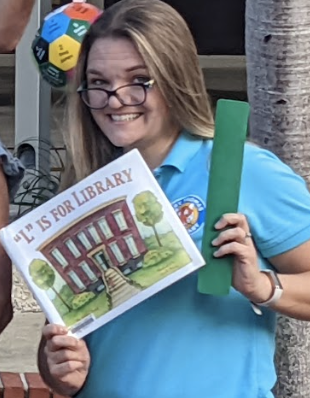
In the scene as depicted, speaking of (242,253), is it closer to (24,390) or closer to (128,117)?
(128,117)

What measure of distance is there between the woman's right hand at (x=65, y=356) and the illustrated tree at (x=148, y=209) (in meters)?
0.28

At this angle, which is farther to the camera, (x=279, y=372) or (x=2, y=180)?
(x=279, y=372)

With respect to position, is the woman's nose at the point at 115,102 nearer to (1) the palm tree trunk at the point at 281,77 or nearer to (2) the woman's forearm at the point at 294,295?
(2) the woman's forearm at the point at 294,295

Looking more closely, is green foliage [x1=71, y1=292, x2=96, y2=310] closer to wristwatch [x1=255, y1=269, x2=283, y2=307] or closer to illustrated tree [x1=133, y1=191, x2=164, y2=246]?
illustrated tree [x1=133, y1=191, x2=164, y2=246]

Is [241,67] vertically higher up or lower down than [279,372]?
lower down

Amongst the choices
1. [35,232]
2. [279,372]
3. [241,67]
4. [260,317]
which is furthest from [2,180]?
[241,67]

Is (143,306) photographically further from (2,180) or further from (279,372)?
(279,372)

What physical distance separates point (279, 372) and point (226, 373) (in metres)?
1.28

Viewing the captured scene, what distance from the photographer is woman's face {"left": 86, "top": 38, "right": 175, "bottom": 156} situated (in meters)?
2.36

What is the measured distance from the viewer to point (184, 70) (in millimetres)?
2391

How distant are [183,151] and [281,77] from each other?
39.7 inches

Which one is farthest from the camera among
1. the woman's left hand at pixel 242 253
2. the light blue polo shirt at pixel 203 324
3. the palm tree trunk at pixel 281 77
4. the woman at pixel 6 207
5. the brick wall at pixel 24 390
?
the brick wall at pixel 24 390

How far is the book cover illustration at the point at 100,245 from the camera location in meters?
2.29

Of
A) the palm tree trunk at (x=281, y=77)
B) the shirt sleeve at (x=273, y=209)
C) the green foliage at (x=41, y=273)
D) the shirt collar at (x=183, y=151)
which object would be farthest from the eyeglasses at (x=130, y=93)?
the palm tree trunk at (x=281, y=77)
